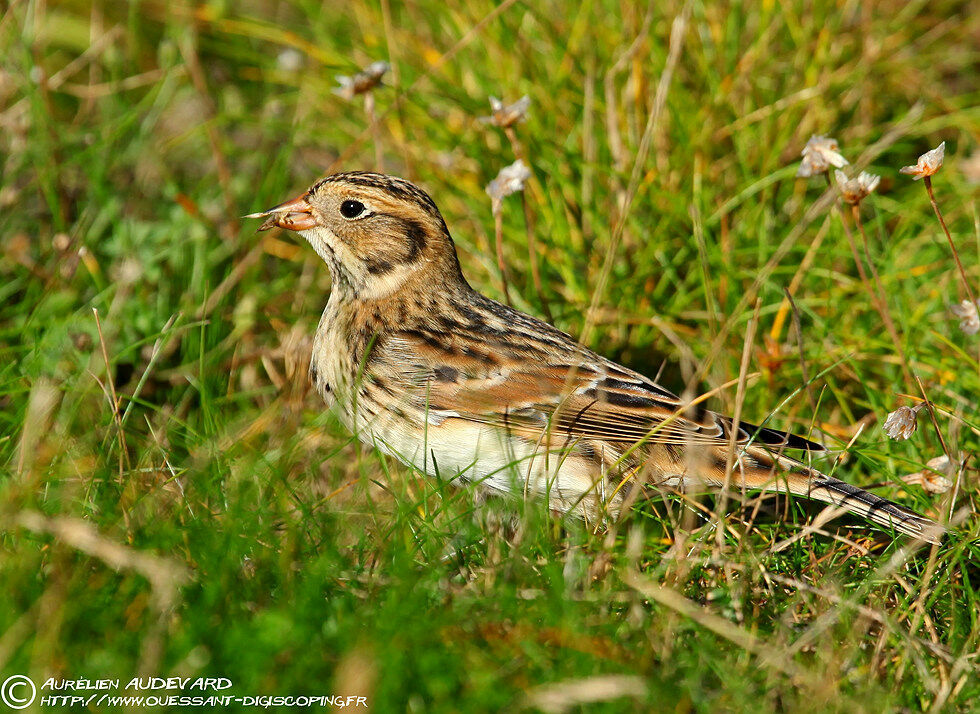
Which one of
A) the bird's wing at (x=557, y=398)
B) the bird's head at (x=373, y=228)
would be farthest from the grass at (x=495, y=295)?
the bird's head at (x=373, y=228)

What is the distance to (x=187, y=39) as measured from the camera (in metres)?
6.56

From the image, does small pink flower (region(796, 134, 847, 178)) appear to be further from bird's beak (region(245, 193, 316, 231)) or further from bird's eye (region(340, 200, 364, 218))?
bird's beak (region(245, 193, 316, 231))

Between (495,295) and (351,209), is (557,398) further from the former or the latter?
(495,295)

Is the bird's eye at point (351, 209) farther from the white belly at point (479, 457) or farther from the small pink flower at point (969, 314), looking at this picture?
the small pink flower at point (969, 314)

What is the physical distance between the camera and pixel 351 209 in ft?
16.9

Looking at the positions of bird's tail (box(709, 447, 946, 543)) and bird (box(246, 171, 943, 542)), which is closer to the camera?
bird's tail (box(709, 447, 946, 543))

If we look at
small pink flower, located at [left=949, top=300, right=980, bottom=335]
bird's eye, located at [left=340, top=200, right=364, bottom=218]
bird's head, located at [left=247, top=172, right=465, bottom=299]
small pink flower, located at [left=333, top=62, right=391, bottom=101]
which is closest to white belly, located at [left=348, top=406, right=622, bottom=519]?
bird's head, located at [left=247, top=172, right=465, bottom=299]

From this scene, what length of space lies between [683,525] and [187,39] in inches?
166

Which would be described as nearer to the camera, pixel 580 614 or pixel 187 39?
pixel 580 614

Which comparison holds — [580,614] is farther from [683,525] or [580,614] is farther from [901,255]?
[901,255]

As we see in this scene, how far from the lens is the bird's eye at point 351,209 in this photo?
5.14m

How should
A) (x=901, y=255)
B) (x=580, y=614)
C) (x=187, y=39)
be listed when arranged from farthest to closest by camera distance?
1. (x=187, y=39)
2. (x=901, y=255)
3. (x=580, y=614)

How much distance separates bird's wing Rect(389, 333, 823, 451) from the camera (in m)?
4.51

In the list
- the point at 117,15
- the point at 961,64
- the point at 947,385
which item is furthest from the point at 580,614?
the point at 117,15
